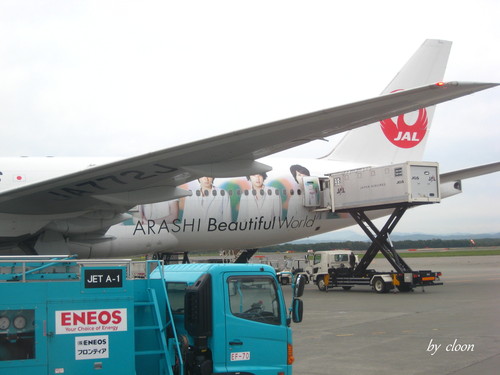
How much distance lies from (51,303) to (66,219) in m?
11.1

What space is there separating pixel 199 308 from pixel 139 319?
0.72 metres

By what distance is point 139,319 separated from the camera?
710 centimetres

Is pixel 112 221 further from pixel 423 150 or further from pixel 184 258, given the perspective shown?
pixel 423 150

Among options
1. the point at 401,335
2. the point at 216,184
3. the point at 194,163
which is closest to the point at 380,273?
the point at 216,184

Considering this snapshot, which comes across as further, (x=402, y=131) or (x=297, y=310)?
(x=402, y=131)

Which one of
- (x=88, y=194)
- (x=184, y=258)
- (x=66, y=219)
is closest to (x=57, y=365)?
(x=88, y=194)

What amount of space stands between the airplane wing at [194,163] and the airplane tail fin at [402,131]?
1160 cm

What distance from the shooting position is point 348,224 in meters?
25.3

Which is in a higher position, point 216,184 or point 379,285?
point 216,184

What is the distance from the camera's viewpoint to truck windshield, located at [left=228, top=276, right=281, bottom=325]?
7320mm

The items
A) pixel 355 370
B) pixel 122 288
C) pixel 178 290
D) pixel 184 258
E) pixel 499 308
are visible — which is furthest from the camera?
pixel 184 258

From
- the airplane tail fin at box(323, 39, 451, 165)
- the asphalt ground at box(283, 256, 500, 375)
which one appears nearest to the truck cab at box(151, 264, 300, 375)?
the asphalt ground at box(283, 256, 500, 375)

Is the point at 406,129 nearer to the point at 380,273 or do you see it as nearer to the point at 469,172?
the point at 469,172

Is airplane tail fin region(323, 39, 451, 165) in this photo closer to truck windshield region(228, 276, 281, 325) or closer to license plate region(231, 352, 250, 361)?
truck windshield region(228, 276, 281, 325)
